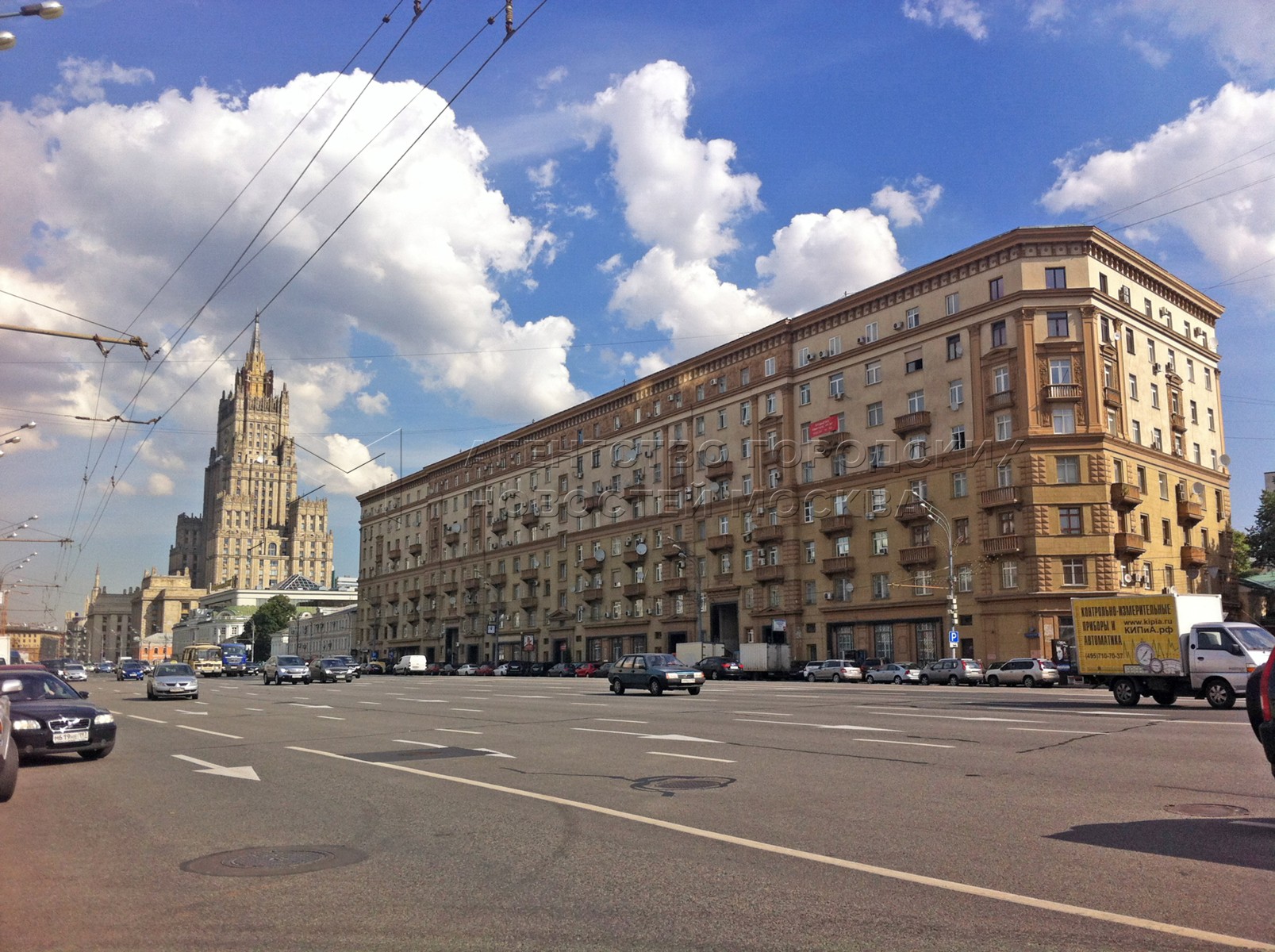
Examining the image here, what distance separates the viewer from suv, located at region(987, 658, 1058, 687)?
41.6 m

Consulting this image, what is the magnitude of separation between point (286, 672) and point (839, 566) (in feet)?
104

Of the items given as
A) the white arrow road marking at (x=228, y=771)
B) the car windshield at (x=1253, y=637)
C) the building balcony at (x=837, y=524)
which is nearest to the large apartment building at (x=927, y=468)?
the building balcony at (x=837, y=524)

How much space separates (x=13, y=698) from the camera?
1512 centimetres

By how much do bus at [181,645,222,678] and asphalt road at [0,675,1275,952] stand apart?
231 feet

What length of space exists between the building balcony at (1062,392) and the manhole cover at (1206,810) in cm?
4493

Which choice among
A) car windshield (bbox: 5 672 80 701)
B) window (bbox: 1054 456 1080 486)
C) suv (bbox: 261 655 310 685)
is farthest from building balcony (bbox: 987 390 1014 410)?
car windshield (bbox: 5 672 80 701)

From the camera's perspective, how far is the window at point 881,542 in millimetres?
56875

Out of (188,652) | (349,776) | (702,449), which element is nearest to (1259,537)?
(702,449)

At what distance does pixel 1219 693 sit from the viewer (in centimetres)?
2250

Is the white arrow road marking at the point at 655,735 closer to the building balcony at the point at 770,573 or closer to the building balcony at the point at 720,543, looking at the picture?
the building balcony at the point at 770,573

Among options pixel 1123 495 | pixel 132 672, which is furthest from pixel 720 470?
pixel 132 672

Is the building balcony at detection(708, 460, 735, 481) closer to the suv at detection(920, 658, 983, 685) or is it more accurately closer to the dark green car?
the suv at detection(920, 658, 983, 685)

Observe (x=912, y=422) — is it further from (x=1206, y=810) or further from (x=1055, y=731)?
(x=1206, y=810)

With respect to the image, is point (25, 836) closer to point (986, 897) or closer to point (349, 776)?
point (349, 776)
